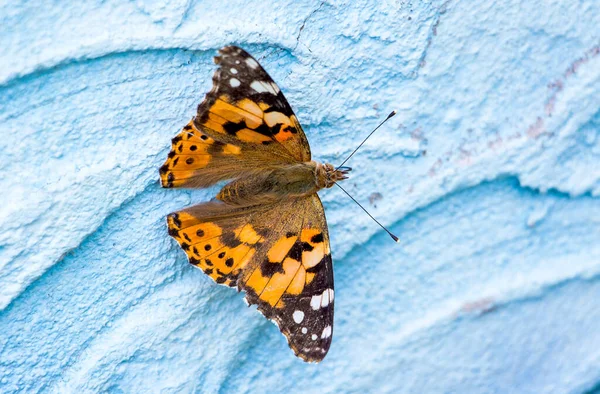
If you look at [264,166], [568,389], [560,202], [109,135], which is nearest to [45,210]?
[109,135]

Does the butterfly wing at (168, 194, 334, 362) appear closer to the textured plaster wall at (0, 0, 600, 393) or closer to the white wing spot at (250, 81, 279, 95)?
the textured plaster wall at (0, 0, 600, 393)

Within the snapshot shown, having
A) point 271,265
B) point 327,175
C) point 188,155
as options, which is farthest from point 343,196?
point 188,155

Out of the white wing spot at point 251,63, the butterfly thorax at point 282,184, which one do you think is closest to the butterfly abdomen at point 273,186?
the butterfly thorax at point 282,184

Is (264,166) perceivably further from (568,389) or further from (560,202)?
(568,389)

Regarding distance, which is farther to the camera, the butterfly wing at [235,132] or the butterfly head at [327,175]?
the butterfly head at [327,175]

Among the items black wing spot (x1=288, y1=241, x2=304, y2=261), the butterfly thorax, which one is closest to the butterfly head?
the butterfly thorax

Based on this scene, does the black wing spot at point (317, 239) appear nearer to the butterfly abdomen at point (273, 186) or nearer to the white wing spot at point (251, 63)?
the butterfly abdomen at point (273, 186)

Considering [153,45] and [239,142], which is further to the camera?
[239,142]

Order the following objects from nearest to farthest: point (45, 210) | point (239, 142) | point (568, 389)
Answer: point (45, 210) → point (239, 142) → point (568, 389)
